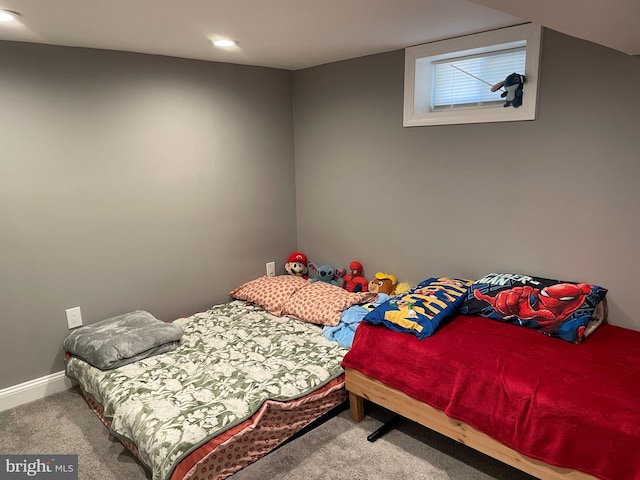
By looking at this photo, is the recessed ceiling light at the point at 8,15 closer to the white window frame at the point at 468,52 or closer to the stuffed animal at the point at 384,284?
the white window frame at the point at 468,52

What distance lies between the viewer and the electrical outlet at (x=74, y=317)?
280 cm

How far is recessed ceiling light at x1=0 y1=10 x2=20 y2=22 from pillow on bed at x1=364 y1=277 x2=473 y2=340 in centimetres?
215

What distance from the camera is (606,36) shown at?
165 centimetres

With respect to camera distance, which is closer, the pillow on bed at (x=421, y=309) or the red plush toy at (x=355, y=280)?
the pillow on bed at (x=421, y=309)

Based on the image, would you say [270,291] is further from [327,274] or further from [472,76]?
[472,76]

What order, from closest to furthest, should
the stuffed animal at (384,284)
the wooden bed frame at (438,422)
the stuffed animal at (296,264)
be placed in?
the wooden bed frame at (438,422) < the stuffed animal at (384,284) < the stuffed animal at (296,264)

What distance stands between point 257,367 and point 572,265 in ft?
5.82

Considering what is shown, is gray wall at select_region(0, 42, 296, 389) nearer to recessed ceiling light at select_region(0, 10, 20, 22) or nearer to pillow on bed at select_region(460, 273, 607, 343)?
recessed ceiling light at select_region(0, 10, 20, 22)

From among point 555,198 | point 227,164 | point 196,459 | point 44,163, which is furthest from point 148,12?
point 555,198

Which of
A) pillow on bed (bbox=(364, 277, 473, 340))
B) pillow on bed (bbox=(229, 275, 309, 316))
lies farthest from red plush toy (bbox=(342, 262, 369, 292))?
pillow on bed (bbox=(364, 277, 473, 340))

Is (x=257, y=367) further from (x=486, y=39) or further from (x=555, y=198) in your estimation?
(x=486, y=39)

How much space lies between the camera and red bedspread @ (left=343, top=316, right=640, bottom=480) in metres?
1.65

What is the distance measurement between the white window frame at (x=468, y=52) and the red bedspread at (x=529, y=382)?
1.15 meters

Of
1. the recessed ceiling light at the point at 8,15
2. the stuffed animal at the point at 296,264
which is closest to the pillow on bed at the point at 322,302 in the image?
the stuffed animal at the point at 296,264
